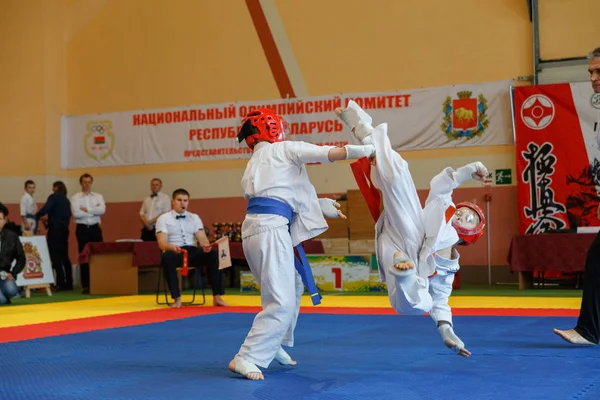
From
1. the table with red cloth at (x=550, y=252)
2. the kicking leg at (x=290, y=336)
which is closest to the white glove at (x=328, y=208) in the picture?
the kicking leg at (x=290, y=336)

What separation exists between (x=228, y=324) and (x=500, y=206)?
647 cm

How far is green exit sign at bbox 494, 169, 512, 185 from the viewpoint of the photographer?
1223cm

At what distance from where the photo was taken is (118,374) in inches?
173

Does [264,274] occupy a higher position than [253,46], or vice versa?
[253,46]

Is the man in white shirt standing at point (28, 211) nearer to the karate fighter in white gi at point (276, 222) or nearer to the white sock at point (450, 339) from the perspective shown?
the karate fighter in white gi at point (276, 222)

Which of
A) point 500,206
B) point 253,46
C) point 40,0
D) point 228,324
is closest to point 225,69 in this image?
point 253,46

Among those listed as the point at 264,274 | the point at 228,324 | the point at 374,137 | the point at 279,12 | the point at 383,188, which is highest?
the point at 279,12

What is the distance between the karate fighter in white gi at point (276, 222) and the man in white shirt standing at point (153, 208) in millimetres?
8829

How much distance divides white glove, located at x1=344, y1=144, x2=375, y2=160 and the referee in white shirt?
4.97 meters

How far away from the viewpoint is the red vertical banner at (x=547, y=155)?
11641mm

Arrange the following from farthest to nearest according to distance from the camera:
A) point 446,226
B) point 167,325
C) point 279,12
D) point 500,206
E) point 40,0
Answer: point 40,0
point 279,12
point 500,206
point 167,325
point 446,226

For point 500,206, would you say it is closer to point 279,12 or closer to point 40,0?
point 279,12

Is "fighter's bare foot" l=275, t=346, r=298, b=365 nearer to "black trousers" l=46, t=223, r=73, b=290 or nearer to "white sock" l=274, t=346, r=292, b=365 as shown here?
"white sock" l=274, t=346, r=292, b=365

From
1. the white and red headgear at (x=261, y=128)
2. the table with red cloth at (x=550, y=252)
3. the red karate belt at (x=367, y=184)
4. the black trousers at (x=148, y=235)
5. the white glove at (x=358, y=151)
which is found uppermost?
the white and red headgear at (x=261, y=128)
